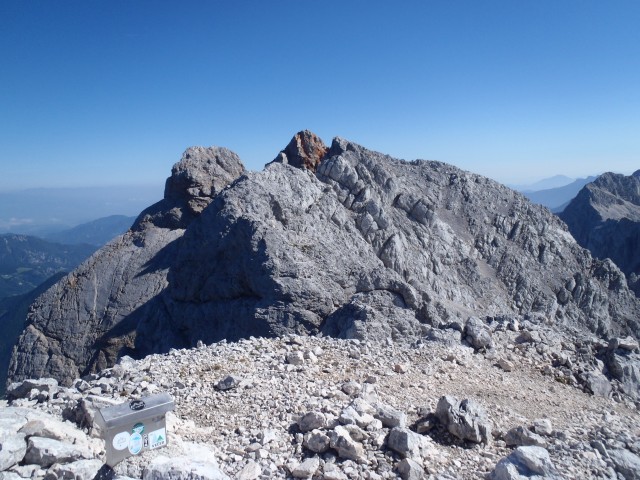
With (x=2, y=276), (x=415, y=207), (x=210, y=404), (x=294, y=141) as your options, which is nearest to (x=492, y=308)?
(x=415, y=207)

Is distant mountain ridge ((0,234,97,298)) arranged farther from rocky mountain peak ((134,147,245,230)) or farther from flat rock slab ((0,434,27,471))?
flat rock slab ((0,434,27,471))

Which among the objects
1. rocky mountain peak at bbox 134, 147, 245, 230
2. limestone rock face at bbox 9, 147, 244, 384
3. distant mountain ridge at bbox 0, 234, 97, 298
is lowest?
distant mountain ridge at bbox 0, 234, 97, 298

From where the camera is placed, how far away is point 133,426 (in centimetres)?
671

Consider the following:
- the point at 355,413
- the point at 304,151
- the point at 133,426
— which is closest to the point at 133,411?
the point at 133,426

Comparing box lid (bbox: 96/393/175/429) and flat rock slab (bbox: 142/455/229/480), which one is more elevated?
box lid (bbox: 96/393/175/429)

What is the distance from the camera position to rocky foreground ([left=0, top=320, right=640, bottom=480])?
23.7 feet

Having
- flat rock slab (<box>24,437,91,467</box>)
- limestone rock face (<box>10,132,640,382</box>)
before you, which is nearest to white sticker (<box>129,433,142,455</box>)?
flat rock slab (<box>24,437,91,467</box>)

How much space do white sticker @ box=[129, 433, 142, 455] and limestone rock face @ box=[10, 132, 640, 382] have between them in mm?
12156

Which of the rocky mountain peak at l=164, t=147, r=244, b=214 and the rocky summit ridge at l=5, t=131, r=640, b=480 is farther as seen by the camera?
the rocky mountain peak at l=164, t=147, r=244, b=214

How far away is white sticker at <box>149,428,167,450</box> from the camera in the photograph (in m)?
6.96

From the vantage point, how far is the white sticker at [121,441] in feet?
21.5

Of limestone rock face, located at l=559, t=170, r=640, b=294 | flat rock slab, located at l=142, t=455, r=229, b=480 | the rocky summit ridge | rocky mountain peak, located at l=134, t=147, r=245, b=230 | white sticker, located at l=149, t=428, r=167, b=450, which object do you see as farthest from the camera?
limestone rock face, located at l=559, t=170, r=640, b=294

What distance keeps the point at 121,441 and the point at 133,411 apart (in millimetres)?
421

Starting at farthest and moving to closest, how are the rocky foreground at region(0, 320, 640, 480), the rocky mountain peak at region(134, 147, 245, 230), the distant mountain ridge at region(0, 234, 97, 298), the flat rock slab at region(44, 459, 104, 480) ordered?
the distant mountain ridge at region(0, 234, 97, 298), the rocky mountain peak at region(134, 147, 245, 230), the rocky foreground at region(0, 320, 640, 480), the flat rock slab at region(44, 459, 104, 480)
